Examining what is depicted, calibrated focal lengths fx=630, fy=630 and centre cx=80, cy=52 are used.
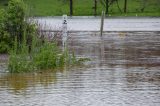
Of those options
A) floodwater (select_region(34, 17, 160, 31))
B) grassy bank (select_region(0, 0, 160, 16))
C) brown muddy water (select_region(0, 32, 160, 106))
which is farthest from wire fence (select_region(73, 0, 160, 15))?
brown muddy water (select_region(0, 32, 160, 106))

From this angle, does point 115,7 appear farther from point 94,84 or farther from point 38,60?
point 94,84

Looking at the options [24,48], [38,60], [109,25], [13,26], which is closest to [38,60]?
[38,60]

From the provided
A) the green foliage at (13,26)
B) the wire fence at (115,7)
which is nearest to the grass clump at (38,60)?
the green foliage at (13,26)

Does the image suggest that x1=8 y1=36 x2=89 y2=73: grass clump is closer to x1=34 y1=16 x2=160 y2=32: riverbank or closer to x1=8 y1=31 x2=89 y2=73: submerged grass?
x1=8 y1=31 x2=89 y2=73: submerged grass

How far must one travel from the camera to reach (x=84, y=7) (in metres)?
92.0

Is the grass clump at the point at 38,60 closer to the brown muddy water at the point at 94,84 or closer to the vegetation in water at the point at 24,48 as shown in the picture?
the vegetation in water at the point at 24,48

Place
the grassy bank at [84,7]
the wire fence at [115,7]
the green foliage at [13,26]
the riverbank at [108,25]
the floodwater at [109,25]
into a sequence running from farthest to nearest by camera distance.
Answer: the wire fence at [115,7] → the grassy bank at [84,7] → the floodwater at [109,25] → the riverbank at [108,25] → the green foliage at [13,26]

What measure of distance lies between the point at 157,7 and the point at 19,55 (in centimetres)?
7656

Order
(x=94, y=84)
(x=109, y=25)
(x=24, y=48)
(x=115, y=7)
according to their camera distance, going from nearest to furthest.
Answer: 1. (x=94, y=84)
2. (x=24, y=48)
3. (x=109, y=25)
4. (x=115, y=7)

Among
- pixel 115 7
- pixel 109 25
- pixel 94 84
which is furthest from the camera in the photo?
pixel 115 7

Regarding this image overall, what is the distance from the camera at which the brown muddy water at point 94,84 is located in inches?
464

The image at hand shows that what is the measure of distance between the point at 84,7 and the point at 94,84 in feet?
257

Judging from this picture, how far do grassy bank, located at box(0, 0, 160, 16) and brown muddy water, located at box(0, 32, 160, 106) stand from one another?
213 ft

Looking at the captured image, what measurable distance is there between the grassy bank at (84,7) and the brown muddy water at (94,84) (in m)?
64.9
